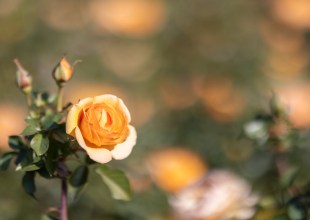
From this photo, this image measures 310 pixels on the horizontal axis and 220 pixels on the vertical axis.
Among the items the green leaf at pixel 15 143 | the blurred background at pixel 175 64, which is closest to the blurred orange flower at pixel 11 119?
the blurred background at pixel 175 64

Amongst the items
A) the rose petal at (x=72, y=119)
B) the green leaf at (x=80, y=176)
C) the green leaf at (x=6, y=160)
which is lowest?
the green leaf at (x=6, y=160)

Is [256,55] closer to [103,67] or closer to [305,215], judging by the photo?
[103,67]

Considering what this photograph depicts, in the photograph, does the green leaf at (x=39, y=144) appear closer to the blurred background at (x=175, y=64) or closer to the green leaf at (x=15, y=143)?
the green leaf at (x=15, y=143)

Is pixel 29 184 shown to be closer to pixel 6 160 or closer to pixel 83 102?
pixel 6 160

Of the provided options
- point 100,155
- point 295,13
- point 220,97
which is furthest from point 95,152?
point 295,13

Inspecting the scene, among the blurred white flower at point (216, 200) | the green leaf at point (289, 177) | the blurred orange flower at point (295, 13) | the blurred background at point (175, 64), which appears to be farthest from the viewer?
the blurred orange flower at point (295, 13)

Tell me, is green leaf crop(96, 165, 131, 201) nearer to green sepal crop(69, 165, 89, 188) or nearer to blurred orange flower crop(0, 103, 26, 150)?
green sepal crop(69, 165, 89, 188)

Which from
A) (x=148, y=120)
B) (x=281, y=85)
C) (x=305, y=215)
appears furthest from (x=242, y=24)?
(x=305, y=215)

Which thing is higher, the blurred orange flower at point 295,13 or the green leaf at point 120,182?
the blurred orange flower at point 295,13
